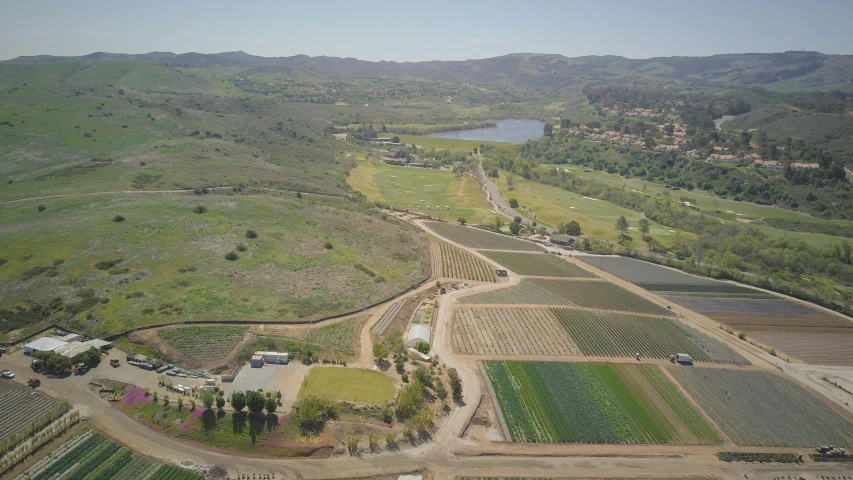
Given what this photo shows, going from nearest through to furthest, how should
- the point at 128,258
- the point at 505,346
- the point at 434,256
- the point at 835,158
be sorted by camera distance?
the point at 505,346 → the point at 128,258 → the point at 434,256 → the point at 835,158

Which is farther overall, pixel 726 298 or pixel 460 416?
pixel 726 298

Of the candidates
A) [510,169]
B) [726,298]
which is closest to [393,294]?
[726,298]

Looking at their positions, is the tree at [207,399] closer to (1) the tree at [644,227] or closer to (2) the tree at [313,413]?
(2) the tree at [313,413]

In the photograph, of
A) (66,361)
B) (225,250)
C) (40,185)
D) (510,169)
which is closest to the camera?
(66,361)

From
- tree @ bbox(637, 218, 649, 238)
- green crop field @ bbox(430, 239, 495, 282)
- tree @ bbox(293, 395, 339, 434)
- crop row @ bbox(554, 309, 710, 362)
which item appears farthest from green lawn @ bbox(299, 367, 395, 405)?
tree @ bbox(637, 218, 649, 238)

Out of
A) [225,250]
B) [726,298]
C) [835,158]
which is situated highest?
[835,158]

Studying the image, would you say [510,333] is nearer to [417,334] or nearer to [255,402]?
[417,334]

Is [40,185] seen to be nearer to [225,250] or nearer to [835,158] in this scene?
[225,250]

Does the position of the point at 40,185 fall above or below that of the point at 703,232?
above
